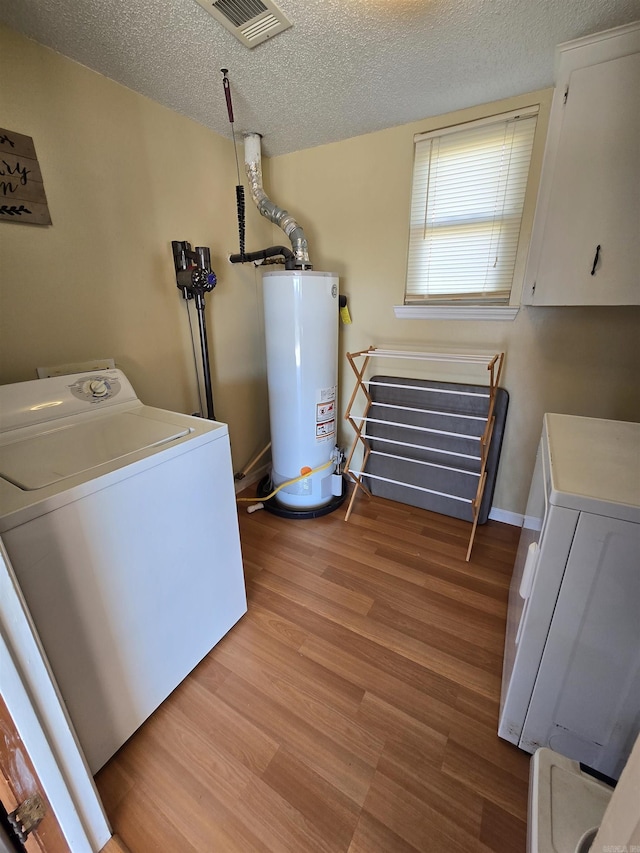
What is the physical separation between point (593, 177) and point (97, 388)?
2.06 meters

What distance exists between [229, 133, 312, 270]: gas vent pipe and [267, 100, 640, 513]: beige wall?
0.30 metres

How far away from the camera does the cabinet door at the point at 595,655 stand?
0.75 meters

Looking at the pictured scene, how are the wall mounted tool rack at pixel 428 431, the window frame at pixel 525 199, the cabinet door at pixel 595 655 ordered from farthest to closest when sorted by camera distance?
the wall mounted tool rack at pixel 428 431 < the window frame at pixel 525 199 < the cabinet door at pixel 595 655

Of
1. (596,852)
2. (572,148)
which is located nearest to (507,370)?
(572,148)

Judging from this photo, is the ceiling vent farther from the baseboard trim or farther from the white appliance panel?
the baseboard trim

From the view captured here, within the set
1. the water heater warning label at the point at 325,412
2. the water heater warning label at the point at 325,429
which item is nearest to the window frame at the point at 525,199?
the water heater warning label at the point at 325,412

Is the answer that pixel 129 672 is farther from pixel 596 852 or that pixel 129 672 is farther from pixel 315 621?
pixel 596 852

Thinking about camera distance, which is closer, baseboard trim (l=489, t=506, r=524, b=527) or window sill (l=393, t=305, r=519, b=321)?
window sill (l=393, t=305, r=519, b=321)

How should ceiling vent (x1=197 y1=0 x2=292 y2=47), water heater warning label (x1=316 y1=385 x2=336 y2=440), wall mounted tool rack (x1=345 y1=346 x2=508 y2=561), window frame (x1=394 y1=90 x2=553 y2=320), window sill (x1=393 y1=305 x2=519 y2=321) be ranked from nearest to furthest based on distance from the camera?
ceiling vent (x1=197 y1=0 x2=292 y2=47)
window frame (x1=394 y1=90 x2=553 y2=320)
window sill (x1=393 y1=305 x2=519 y2=321)
wall mounted tool rack (x1=345 y1=346 x2=508 y2=561)
water heater warning label (x1=316 y1=385 x2=336 y2=440)

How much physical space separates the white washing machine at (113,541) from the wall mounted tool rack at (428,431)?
1075mm

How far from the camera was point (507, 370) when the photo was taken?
1.87m

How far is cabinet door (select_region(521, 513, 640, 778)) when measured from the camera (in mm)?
750

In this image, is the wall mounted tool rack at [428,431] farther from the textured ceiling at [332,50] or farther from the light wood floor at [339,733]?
the textured ceiling at [332,50]

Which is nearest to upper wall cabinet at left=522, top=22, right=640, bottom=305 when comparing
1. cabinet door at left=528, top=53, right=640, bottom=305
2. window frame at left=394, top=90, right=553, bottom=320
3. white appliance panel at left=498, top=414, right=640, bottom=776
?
cabinet door at left=528, top=53, right=640, bottom=305
